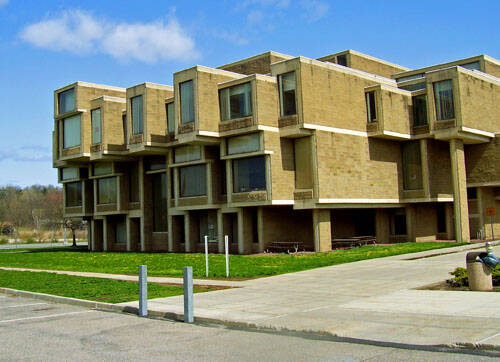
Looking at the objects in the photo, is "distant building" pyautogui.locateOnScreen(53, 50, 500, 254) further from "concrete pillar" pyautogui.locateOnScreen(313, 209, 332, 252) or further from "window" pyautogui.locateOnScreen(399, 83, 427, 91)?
"window" pyautogui.locateOnScreen(399, 83, 427, 91)

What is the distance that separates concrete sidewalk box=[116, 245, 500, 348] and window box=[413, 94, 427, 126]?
70.5 feet

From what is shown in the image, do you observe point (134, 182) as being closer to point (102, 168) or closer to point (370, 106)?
point (102, 168)

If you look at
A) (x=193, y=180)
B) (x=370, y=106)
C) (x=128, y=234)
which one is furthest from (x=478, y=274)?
(x=128, y=234)

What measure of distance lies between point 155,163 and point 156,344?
1411 inches

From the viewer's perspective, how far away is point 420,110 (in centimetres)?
3981

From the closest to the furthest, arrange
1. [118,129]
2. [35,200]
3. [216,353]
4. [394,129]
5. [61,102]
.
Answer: [216,353], [394,129], [118,129], [61,102], [35,200]

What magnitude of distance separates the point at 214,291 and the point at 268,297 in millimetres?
2272

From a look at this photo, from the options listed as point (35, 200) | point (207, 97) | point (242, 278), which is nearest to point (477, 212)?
point (207, 97)

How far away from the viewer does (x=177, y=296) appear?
1573 cm

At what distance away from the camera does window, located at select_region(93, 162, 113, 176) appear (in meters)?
47.2

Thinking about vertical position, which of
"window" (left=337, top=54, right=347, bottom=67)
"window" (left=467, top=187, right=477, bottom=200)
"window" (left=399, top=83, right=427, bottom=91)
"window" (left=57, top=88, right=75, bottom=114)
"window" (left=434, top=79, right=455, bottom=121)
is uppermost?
"window" (left=337, top=54, right=347, bottom=67)

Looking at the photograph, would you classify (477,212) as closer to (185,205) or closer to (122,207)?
(185,205)

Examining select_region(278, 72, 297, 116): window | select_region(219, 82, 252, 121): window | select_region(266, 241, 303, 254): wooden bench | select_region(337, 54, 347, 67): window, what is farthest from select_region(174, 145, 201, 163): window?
select_region(337, 54, 347, 67): window

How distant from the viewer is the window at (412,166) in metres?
39.5
